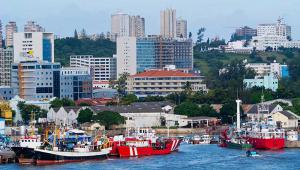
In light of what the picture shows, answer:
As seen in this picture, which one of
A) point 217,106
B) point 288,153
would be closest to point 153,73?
point 217,106

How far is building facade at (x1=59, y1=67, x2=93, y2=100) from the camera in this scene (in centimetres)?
5988

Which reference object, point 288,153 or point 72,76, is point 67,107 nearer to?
point 72,76

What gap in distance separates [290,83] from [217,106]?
16.4 metres

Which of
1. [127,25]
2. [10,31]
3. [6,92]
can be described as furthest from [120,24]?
[6,92]

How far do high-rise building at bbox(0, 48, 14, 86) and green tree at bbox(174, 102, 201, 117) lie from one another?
75.6ft

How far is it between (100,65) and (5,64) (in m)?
10.1

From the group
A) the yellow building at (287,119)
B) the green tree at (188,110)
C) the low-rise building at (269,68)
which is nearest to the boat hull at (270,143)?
the yellow building at (287,119)

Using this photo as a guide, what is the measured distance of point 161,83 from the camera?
64688mm

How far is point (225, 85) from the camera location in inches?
2598

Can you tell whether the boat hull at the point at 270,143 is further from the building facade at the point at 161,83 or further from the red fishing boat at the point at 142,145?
the building facade at the point at 161,83

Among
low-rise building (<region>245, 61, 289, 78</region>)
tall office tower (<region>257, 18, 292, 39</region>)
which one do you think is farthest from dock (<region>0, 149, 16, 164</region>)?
tall office tower (<region>257, 18, 292, 39</region>)

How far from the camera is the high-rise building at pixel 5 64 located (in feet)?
234

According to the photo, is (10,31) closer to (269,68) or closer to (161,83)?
(269,68)

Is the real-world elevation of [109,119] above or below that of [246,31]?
below
